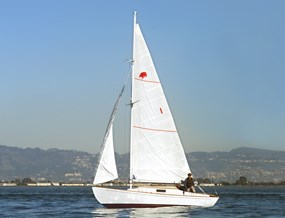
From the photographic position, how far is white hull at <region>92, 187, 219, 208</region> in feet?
172

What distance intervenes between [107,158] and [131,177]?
295 centimetres

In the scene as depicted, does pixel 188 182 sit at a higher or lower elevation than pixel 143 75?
lower

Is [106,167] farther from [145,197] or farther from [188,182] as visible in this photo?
[188,182]

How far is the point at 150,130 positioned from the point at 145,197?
6.28 m

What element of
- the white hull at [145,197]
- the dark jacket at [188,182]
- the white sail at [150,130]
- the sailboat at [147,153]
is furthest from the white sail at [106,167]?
the dark jacket at [188,182]

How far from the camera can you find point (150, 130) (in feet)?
182

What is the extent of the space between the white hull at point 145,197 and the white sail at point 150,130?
1.98 m

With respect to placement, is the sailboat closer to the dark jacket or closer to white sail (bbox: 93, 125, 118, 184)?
white sail (bbox: 93, 125, 118, 184)

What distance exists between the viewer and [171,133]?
56.3 meters

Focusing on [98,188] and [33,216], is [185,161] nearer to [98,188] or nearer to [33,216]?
[98,188]

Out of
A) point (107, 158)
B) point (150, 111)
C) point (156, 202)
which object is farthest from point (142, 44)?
point (156, 202)

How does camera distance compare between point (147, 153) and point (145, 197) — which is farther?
point (147, 153)

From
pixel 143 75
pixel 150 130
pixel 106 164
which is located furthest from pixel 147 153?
pixel 143 75

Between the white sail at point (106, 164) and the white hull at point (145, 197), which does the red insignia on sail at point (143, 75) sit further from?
the white hull at point (145, 197)
